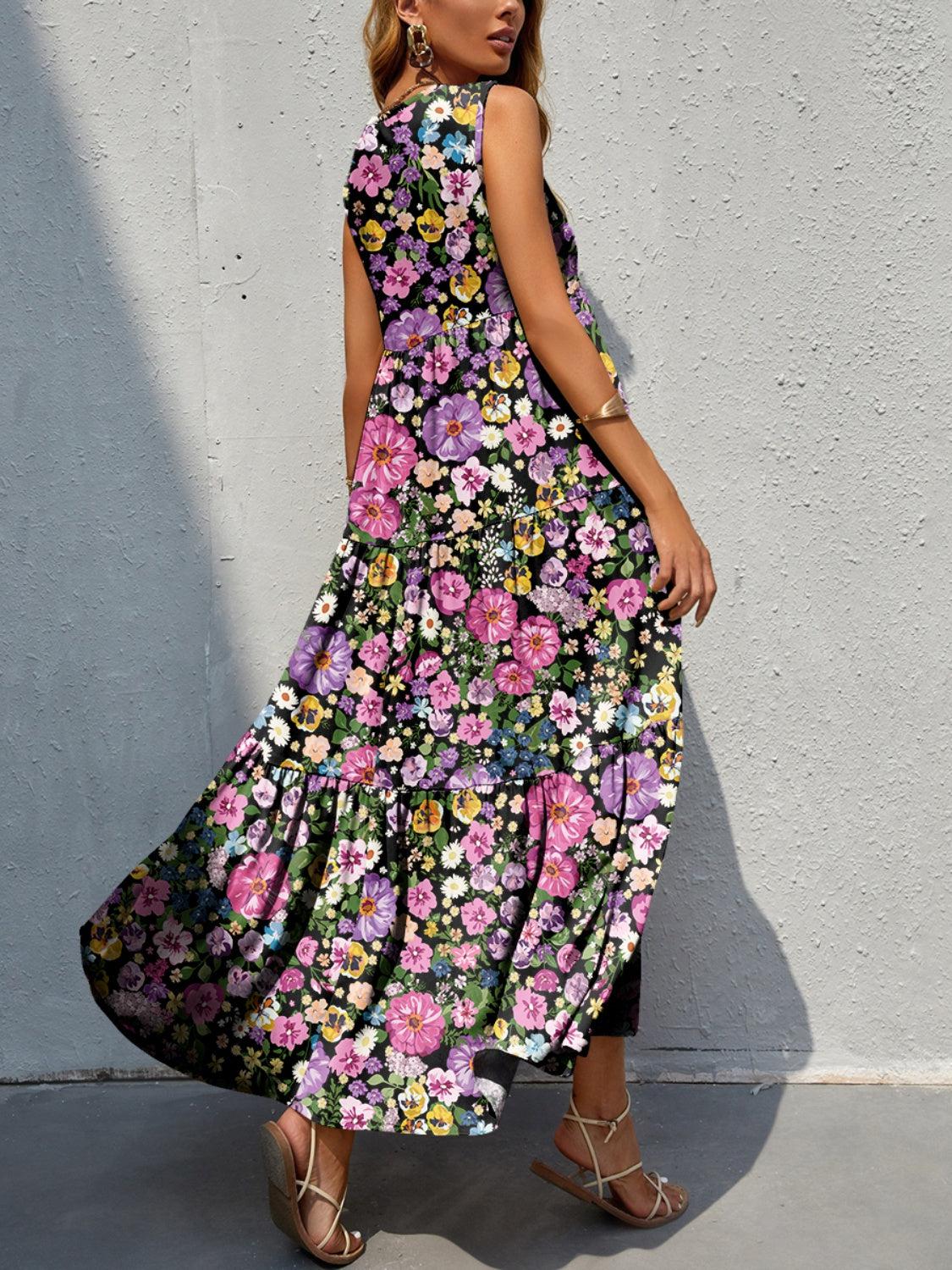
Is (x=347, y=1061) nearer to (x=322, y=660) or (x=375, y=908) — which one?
(x=375, y=908)

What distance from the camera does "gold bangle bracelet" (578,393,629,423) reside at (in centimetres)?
221

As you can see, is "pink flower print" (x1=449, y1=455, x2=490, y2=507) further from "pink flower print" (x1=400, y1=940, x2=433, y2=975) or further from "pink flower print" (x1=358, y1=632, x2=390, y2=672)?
"pink flower print" (x1=400, y1=940, x2=433, y2=975)

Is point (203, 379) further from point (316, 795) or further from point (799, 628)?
point (799, 628)

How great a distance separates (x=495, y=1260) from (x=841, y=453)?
1632 mm

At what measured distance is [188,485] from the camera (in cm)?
302

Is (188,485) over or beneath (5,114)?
beneath

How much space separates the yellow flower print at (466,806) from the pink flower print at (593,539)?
409 mm

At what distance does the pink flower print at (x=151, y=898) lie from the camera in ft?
7.78

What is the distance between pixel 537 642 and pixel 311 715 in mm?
387

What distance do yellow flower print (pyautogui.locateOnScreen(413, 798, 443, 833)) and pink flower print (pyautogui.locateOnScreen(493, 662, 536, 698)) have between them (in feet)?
0.68

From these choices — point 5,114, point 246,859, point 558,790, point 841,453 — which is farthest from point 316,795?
point 5,114

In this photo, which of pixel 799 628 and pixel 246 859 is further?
pixel 799 628

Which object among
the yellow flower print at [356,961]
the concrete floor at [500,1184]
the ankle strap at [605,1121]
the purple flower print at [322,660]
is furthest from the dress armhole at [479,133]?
the concrete floor at [500,1184]

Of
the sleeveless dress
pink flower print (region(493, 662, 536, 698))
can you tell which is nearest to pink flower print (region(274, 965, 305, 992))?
the sleeveless dress
